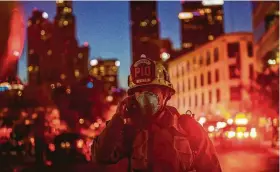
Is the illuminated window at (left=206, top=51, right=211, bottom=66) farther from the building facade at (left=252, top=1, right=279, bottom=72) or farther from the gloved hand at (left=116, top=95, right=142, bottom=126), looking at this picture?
the gloved hand at (left=116, top=95, right=142, bottom=126)

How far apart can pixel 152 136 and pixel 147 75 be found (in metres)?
0.40

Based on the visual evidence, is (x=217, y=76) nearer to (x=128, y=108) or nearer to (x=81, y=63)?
(x=81, y=63)

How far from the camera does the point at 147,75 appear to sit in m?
2.86

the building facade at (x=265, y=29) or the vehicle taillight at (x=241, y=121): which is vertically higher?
the building facade at (x=265, y=29)

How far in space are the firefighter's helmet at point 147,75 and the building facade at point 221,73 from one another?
5182 cm

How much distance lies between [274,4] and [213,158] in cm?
3593

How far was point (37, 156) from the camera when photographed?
49.5 feet

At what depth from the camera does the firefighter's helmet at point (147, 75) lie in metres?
2.85

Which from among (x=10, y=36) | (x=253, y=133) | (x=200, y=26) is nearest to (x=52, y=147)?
(x=10, y=36)

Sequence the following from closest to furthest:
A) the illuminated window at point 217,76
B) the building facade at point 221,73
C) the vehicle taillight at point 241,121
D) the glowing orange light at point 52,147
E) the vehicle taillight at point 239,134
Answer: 1. the glowing orange light at point 52,147
2. the vehicle taillight at point 241,121
3. the vehicle taillight at point 239,134
4. the building facade at point 221,73
5. the illuminated window at point 217,76

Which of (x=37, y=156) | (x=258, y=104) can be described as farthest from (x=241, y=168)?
(x=258, y=104)

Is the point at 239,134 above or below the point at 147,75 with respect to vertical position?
below

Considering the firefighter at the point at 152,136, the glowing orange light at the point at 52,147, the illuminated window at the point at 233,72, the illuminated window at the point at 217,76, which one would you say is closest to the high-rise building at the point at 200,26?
the illuminated window at the point at 217,76

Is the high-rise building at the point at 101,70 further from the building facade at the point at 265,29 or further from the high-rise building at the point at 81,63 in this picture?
the building facade at the point at 265,29
